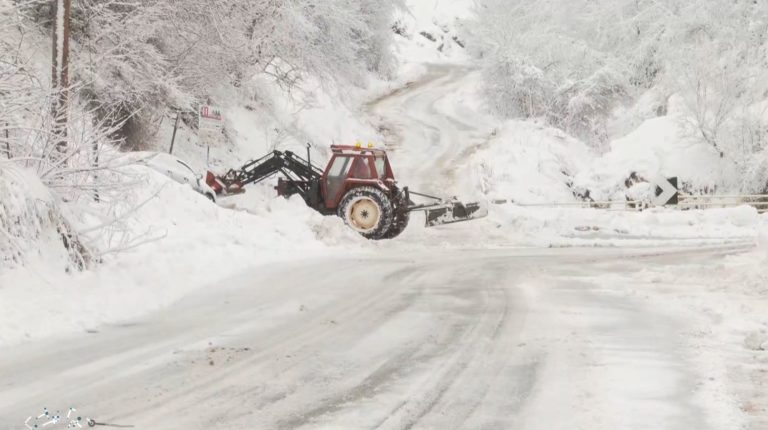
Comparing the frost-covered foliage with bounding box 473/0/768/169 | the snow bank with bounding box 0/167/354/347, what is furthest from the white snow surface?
the frost-covered foliage with bounding box 473/0/768/169

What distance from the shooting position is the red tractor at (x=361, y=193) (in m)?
17.8

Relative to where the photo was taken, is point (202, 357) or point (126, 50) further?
point (126, 50)

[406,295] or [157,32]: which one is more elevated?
[157,32]

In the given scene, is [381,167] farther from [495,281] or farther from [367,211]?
[495,281]

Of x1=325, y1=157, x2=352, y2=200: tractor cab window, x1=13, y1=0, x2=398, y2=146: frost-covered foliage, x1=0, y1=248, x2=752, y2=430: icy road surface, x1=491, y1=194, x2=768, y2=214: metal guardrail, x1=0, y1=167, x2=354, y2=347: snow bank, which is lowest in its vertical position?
x1=0, y1=248, x2=752, y2=430: icy road surface

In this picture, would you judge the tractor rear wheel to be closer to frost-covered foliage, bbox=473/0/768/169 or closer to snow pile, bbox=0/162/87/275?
snow pile, bbox=0/162/87/275

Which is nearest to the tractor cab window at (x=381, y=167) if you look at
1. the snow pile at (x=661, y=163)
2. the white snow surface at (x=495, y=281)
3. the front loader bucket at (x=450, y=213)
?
the front loader bucket at (x=450, y=213)

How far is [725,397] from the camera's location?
5.26 meters

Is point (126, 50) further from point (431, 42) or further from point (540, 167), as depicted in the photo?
point (431, 42)

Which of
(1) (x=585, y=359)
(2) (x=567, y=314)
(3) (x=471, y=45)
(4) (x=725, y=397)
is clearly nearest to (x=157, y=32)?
(2) (x=567, y=314)

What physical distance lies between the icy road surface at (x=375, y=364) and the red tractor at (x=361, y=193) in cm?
728

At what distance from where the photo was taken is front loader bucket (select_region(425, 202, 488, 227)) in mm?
18484

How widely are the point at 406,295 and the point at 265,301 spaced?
1770mm

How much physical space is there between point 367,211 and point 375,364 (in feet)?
38.0
